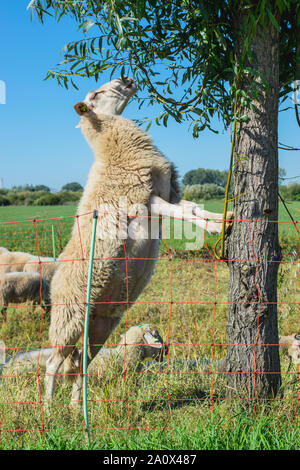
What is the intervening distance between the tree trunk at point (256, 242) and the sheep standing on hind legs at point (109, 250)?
0.34 meters

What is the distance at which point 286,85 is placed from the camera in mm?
3236

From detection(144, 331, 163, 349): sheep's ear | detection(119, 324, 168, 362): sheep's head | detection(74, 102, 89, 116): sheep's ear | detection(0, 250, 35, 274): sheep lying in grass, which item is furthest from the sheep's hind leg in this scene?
detection(0, 250, 35, 274): sheep lying in grass

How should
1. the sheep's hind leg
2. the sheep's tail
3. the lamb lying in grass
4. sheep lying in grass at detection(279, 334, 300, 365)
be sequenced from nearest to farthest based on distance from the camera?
1. the sheep's hind leg
2. the sheep's tail
3. sheep lying in grass at detection(279, 334, 300, 365)
4. the lamb lying in grass

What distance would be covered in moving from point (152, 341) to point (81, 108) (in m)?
2.51

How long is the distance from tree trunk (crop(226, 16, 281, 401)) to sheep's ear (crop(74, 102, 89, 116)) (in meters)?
1.58

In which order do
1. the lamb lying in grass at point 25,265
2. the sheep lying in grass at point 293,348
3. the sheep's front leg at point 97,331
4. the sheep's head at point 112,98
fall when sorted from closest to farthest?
the sheep's front leg at point 97,331
the sheep's head at point 112,98
the sheep lying in grass at point 293,348
the lamb lying in grass at point 25,265

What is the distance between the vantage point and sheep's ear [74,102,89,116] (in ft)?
12.4

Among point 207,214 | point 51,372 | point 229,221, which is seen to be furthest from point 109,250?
point 51,372

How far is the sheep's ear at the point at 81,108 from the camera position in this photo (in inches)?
149

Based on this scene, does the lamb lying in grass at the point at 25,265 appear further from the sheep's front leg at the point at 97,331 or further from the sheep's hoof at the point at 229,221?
the sheep's hoof at the point at 229,221

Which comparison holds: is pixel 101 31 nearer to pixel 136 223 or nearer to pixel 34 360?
pixel 136 223

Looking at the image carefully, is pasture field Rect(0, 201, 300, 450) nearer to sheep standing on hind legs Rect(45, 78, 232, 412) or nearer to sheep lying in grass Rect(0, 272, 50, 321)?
sheep standing on hind legs Rect(45, 78, 232, 412)

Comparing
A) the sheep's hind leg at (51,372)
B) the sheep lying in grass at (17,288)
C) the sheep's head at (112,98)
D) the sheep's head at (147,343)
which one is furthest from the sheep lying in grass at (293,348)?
the sheep lying in grass at (17,288)
